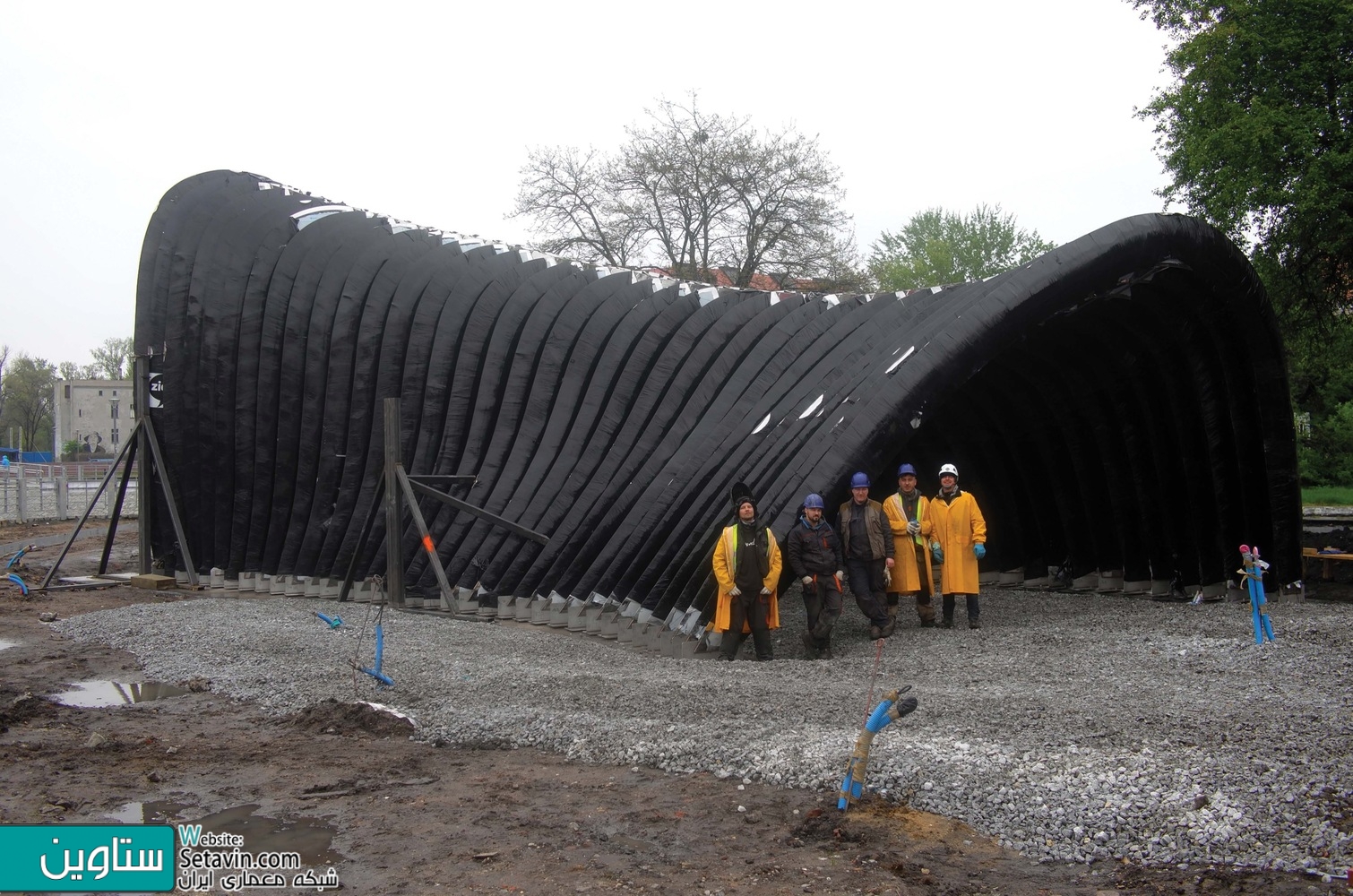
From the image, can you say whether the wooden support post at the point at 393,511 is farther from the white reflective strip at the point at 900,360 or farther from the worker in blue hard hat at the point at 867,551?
the white reflective strip at the point at 900,360

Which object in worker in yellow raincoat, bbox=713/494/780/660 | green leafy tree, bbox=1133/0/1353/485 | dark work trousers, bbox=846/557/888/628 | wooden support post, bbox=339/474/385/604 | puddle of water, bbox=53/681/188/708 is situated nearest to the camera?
puddle of water, bbox=53/681/188/708

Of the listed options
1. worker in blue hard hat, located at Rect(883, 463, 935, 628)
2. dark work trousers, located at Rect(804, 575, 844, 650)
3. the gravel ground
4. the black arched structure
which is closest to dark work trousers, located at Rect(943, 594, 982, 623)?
worker in blue hard hat, located at Rect(883, 463, 935, 628)

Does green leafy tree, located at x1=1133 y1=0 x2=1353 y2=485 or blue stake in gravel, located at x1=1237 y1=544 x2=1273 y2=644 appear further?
green leafy tree, located at x1=1133 y1=0 x2=1353 y2=485

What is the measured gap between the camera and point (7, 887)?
163 inches

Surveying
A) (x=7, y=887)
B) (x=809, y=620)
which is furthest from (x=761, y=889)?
(x=809, y=620)

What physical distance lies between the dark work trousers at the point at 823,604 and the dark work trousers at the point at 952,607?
1.68m

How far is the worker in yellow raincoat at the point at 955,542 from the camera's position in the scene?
1016cm

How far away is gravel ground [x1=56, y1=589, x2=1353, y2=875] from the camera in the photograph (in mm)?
4539

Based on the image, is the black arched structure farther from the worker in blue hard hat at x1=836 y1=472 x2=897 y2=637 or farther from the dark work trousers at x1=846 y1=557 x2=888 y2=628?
the dark work trousers at x1=846 y1=557 x2=888 y2=628

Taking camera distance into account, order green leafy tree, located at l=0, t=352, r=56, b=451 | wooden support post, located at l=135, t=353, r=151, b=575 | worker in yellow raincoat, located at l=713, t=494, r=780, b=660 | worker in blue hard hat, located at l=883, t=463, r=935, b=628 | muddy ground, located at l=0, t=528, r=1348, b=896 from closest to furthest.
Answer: muddy ground, located at l=0, t=528, r=1348, b=896
worker in yellow raincoat, located at l=713, t=494, r=780, b=660
worker in blue hard hat, located at l=883, t=463, r=935, b=628
wooden support post, located at l=135, t=353, r=151, b=575
green leafy tree, located at l=0, t=352, r=56, b=451

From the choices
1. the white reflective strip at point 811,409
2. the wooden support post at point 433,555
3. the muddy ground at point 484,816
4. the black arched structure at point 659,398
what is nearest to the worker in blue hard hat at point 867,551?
the black arched structure at point 659,398

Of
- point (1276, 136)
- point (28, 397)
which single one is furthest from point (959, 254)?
point (28, 397)

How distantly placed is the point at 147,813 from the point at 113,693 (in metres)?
3.49

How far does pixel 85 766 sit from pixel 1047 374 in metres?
10.8
